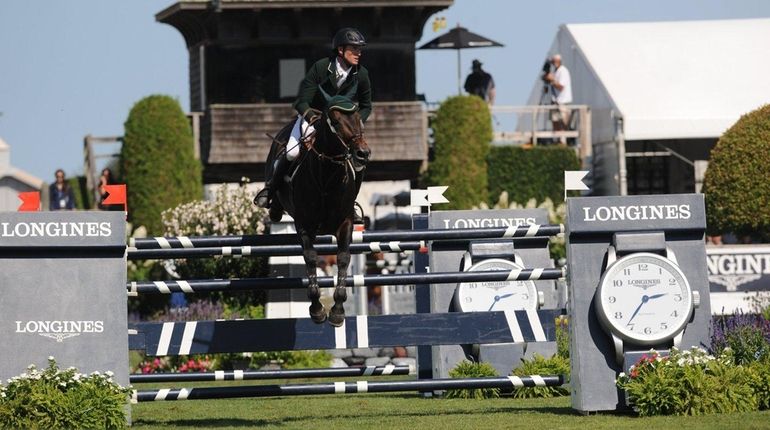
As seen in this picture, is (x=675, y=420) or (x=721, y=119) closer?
(x=675, y=420)

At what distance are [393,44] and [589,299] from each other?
94.4 feet

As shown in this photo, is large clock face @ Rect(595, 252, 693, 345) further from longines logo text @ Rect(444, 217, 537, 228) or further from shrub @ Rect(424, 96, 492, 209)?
shrub @ Rect(424, 96, 492, 209)

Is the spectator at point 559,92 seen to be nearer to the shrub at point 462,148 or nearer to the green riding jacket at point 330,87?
the shrub at point 462,148

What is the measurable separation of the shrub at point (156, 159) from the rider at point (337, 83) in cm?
2436

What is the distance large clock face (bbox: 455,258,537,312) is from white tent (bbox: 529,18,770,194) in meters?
21.4

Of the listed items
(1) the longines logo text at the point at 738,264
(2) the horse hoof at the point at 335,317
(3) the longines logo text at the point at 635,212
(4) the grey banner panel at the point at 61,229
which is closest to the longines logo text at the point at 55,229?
(4) the grey banner panel at the point at 61,229

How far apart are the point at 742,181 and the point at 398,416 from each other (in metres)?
21.6

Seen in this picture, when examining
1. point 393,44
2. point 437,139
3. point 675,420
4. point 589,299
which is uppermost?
point 393,44

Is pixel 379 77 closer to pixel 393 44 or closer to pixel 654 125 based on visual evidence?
pixel 393 44

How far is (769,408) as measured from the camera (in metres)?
10.2

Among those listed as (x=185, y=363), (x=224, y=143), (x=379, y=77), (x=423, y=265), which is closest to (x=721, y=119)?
(x=379, y=77)

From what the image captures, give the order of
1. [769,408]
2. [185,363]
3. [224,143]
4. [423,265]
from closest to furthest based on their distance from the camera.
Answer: [769,408]
[423,265]
[185,363]
[224,143]

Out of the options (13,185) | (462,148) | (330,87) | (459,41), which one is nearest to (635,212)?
(330,87)

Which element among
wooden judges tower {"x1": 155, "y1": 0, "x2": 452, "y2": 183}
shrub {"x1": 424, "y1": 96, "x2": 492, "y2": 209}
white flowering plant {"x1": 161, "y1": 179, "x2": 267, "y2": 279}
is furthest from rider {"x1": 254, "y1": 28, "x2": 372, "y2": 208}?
wooden judges tower {"x1": 155, "y1": 0, "x2": 452, "y2": 183}
